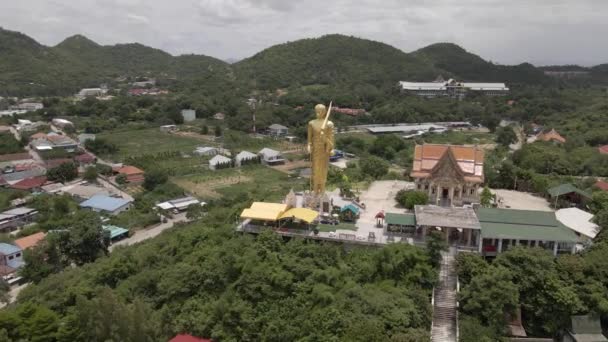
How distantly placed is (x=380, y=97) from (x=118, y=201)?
2900 inches

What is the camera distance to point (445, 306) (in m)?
21.3

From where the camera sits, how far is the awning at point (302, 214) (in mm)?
25703

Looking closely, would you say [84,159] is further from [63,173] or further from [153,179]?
[153,179]

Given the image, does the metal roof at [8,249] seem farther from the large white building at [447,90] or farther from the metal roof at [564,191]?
the large white building at [447,90]

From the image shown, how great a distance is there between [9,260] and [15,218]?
8.61m

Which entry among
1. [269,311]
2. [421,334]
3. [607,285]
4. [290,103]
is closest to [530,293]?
[607,285]

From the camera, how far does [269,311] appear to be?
2102cm

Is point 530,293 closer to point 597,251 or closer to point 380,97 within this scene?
point 597,251

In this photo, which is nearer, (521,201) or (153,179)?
(521,201)

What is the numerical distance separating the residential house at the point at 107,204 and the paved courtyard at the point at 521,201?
104ft

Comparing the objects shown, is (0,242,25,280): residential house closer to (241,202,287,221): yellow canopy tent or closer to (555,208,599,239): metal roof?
(241,202,287,221): yellow canopy tent

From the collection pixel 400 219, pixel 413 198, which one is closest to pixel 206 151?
pixel 413 198

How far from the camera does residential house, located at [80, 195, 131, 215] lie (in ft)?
136

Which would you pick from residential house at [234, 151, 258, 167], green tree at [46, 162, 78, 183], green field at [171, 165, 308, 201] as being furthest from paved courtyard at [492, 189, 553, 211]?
green tree at [46, 162, 78, 183]
